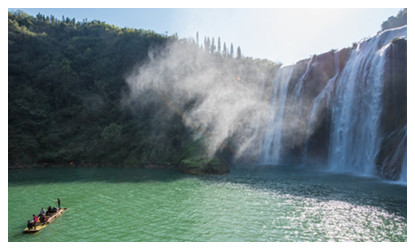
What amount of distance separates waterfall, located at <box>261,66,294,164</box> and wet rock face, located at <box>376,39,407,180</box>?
1995cm

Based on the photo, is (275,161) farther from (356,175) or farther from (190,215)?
(190,215)

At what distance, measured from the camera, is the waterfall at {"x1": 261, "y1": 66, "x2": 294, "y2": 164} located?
49.1 m

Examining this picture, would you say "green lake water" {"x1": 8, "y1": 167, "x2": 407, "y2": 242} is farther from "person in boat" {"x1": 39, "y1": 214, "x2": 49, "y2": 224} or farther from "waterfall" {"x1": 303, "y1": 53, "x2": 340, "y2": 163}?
"waterfall" {"x1": 303, "y1": 53, "x2": 340, "y2": 163}

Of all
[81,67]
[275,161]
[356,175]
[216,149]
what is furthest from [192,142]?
[81,67]

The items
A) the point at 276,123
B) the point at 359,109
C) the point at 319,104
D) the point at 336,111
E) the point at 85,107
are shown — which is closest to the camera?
the point at 359,109

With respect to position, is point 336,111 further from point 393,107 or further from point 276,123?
point 276,123

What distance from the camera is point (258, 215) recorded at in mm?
18047

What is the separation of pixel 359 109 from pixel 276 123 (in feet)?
54.9

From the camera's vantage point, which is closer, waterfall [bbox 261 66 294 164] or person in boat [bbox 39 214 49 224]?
person in boat [bbox 39 214 49 224]

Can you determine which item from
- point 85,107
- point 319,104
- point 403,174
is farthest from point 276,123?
point 85,107

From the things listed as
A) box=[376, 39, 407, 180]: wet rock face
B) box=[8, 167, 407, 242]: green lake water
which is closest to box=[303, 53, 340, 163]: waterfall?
box=[376, 39, 407, 180]: wet rock face

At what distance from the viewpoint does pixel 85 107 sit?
61281 millimetres

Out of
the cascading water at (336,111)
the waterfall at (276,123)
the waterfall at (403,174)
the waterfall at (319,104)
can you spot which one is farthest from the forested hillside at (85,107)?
the waterfall at (403,174)

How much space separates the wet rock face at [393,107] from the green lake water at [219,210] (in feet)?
10.6
